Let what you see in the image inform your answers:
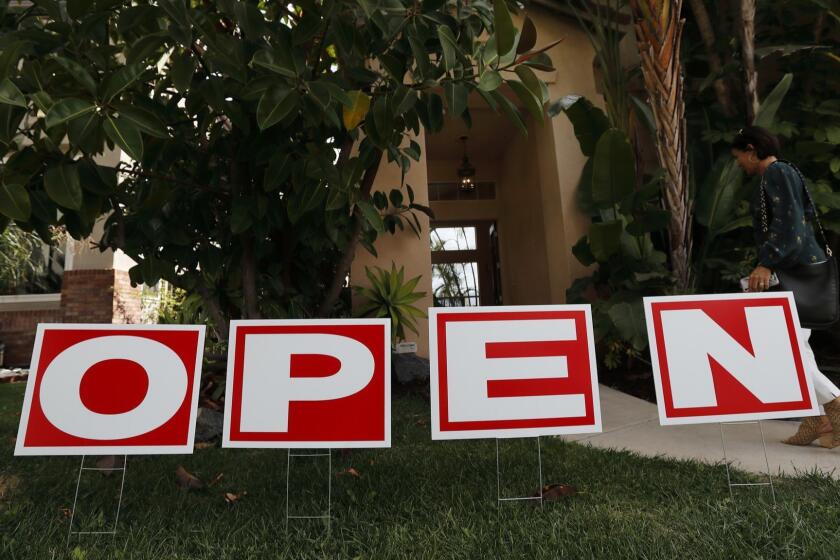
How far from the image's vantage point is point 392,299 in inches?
186

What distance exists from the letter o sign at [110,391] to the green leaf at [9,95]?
91 centimetres

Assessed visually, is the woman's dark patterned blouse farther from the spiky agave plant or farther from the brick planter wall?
the brick planter wall

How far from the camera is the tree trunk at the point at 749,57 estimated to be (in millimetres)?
4289

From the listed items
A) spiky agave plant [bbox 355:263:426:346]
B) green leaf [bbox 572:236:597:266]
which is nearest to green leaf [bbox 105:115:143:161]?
spiky agave plant [bbox 355:263:426:346]

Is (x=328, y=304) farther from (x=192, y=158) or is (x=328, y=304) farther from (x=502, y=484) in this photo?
(x=502, y=484)

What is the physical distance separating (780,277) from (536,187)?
4.54 metres

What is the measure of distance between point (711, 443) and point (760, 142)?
5.61ft

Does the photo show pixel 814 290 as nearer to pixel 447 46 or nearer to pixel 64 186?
pixel 447 46

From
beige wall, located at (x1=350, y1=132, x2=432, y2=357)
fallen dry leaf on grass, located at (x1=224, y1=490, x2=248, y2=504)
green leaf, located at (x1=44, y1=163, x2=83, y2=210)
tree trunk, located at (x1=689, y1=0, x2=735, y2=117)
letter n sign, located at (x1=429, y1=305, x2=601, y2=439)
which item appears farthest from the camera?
beige wall, located at (x1=350, y1=132, x2=432, y2=357)

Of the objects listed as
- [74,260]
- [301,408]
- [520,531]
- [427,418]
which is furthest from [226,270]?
[74,260]

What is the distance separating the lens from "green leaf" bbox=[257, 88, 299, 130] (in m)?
1.61

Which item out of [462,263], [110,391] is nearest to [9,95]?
[110,391]

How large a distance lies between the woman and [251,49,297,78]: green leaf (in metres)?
2.50

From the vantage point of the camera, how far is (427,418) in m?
3.69
